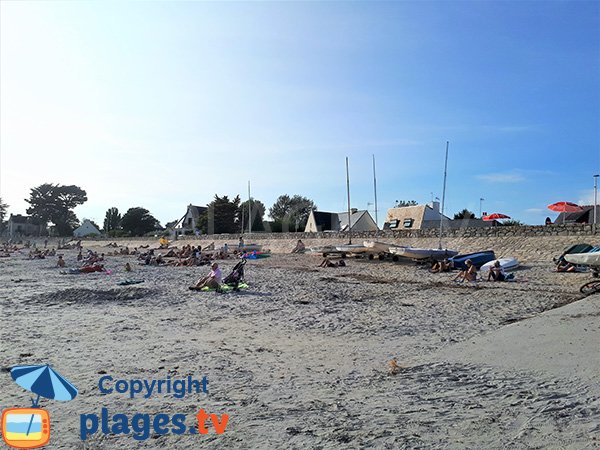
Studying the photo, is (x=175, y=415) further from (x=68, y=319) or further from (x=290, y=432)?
(x=68, y=319)

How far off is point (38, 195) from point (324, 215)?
69725 mm

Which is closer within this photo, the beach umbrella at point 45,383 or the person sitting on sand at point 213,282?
the beach umbrella at point 45,383

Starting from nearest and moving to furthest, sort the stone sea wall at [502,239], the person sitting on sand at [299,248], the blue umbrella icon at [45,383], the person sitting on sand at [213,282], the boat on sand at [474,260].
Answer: the blue umbrella icon at [45,383] < the person sitting on sand at [213,282] < the boat on sand at [474,260] < the stone sea wall at [502,239] < the person sitting on sand at [299,248]

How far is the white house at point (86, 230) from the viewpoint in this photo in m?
96.1

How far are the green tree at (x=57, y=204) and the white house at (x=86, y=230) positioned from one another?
61.2 inches

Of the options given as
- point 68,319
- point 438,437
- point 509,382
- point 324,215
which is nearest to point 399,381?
point 509,382

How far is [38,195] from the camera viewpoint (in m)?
94.9

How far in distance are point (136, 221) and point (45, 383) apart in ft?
297

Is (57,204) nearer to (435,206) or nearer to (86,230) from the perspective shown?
(86,230)

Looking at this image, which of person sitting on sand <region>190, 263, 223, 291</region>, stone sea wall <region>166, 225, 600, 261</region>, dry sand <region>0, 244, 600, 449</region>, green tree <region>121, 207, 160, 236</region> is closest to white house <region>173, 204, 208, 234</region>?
green tree <region>121, 207, 160, 236</region>

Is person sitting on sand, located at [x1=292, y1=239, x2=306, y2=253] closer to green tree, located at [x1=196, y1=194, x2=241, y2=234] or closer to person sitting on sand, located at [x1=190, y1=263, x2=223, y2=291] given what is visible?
person sitting on sand, located at [x1=190, y1=263, x2=223, y2=291]

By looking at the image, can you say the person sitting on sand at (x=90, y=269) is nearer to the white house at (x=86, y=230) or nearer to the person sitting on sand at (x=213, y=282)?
the person sitting on sand at (x=213, y=282)

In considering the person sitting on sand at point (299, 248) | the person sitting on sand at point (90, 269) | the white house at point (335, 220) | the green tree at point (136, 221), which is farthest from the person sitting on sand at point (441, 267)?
the green tree at point (136, 221)

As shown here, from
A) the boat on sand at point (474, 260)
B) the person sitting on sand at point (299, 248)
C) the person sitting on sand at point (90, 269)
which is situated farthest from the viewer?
the person sitting on sand at point (299, 248)
